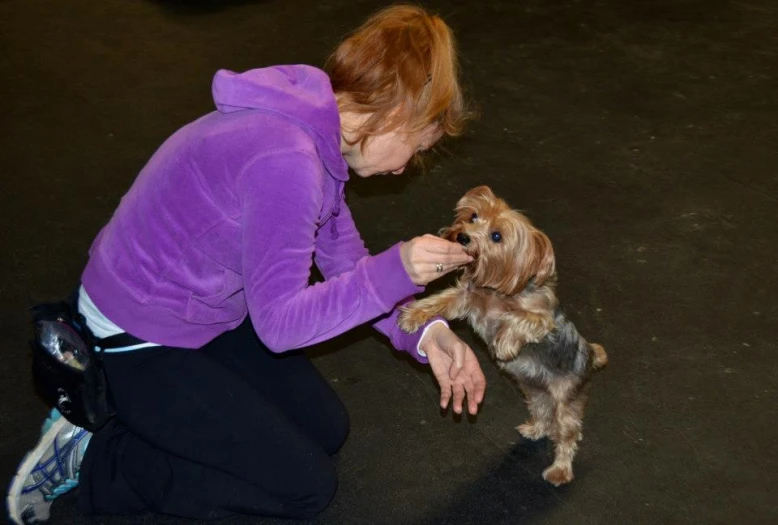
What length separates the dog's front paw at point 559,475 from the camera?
111 inches

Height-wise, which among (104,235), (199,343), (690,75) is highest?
(104,235)

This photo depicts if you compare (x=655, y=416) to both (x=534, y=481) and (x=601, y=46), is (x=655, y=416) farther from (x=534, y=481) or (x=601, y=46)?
(x=601, y=46)

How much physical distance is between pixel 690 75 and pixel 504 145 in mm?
1680

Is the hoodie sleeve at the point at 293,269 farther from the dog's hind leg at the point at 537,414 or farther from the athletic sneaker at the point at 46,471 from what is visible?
the dog's hind leg at the point at 537,414

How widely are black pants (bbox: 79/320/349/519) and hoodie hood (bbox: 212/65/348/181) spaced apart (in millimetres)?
761

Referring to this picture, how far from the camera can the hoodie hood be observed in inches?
81.7

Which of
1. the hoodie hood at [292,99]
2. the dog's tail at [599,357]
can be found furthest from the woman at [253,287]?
the dog's tail at [599,357]

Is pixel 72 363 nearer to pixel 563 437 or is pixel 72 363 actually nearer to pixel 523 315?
pixel 523 315

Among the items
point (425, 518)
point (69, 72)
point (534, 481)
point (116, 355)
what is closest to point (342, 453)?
point (425, 518)

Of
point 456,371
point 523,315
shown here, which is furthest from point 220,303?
point 523,315

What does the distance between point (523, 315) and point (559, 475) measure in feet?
1.81

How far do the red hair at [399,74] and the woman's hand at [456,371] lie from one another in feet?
2.20

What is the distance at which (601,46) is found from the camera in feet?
19.8

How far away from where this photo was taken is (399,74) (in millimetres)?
2088
